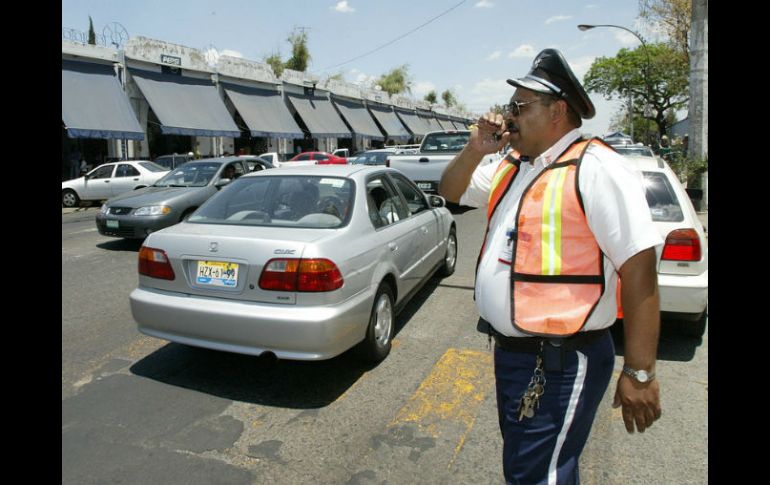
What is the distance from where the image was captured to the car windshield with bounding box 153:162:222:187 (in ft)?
34.7

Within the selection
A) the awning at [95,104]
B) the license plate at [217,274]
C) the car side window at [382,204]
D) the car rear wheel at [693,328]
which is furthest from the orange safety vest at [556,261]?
the awning at [95,104]

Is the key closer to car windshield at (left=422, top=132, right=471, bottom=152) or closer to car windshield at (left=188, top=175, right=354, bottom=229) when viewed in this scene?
car windshield at (left=188, top=175, right=354, bottom=229)

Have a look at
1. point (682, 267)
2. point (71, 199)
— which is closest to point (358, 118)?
point (71, 199)

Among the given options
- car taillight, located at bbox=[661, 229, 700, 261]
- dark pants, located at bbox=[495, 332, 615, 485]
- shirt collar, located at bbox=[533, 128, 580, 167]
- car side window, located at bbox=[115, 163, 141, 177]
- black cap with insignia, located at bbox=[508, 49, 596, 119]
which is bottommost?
dark pants, located at bbox=[495, 332, 615, 485]

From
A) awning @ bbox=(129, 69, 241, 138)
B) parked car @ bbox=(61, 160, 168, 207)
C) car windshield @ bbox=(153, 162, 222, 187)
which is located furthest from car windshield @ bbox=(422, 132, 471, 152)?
awning @ bbox=(129, 69, 241, 138)

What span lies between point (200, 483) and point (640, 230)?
242cm

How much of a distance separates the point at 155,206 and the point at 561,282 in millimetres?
8683

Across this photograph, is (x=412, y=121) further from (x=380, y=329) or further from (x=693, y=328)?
(x=380, y=329)

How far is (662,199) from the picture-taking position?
4.78 m

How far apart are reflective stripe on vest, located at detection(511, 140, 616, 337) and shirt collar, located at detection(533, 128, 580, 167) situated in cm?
9

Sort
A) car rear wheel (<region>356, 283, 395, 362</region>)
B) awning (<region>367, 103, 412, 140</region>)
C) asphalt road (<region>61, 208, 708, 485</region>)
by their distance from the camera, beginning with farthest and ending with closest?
awning (<region>367, 103, 412, 140</region>) < car rear wheel (<region>356, 283, 395, 362</region>) < asphalt road (<region>61, 208, 708, 485</region>)

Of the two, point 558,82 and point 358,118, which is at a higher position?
point 358,118
